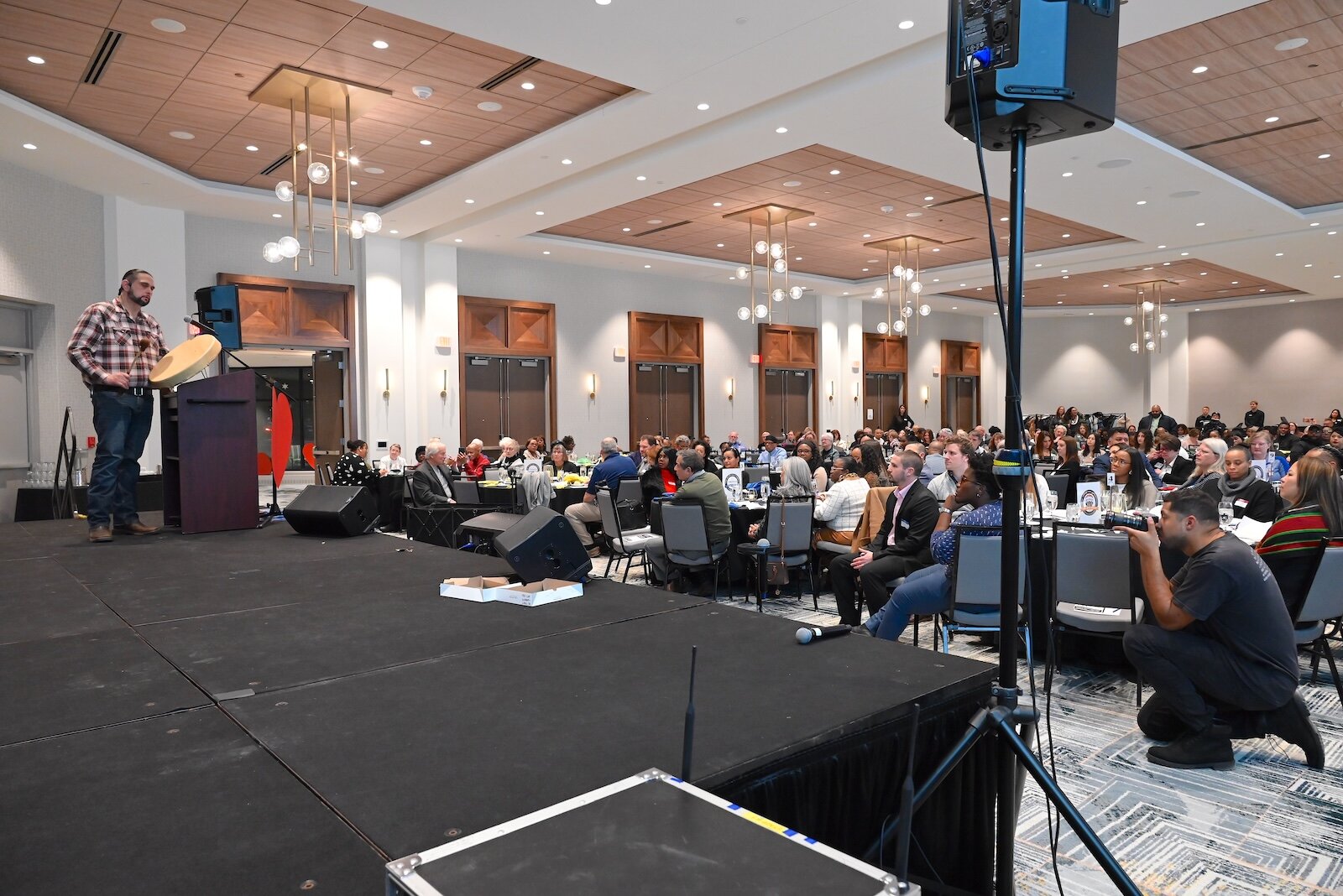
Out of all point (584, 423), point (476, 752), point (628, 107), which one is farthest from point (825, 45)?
point (584, 423)

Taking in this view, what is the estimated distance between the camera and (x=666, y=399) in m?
16.4

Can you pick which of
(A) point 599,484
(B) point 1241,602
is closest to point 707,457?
(A) point 599,484

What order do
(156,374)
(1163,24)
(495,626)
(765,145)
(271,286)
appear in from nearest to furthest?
(495,626)
(156,374)
(1163,24)
(765,145)
(271,286)

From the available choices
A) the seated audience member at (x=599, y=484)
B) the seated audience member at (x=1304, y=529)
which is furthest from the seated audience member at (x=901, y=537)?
the seated audience member at (x=599, y=484)

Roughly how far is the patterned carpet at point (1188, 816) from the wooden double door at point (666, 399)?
39.6ft

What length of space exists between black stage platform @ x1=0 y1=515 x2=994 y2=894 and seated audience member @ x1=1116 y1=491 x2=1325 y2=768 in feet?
6.18

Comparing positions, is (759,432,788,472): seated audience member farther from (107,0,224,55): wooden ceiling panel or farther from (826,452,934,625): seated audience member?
(107,0,224,55): wooden ceiling panel

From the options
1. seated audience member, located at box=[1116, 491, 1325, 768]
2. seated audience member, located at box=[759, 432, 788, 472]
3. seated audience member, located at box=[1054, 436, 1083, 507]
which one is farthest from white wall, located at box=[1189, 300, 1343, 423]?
seated audience member, located at box=[1116, 491, 1325, 768]

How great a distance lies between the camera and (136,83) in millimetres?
7422

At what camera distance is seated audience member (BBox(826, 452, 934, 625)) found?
5441mm

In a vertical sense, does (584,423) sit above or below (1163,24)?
below

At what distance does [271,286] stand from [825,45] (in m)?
8.58

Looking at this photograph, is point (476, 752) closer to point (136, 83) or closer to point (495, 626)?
point (495, 626)

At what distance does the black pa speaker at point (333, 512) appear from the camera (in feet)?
14.7
